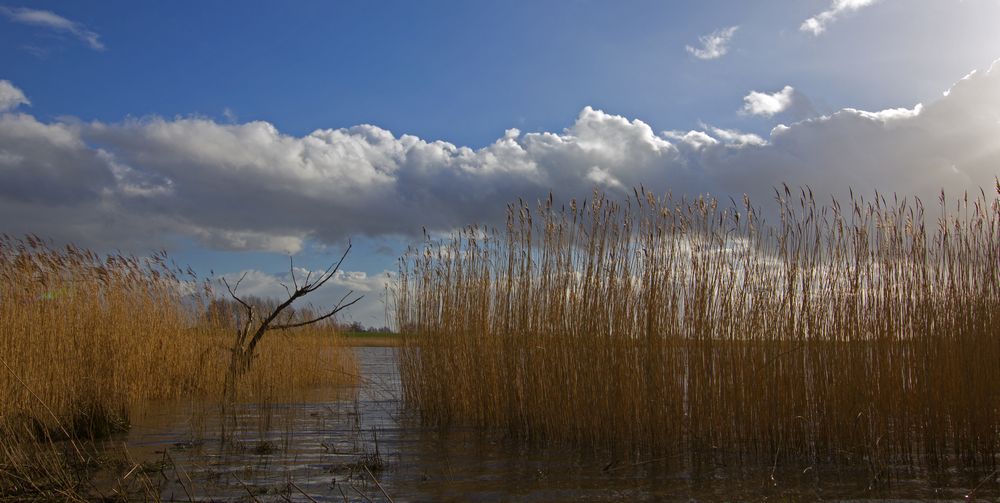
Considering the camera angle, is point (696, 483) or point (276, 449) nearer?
point (696, 483)

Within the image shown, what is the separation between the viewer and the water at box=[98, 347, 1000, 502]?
4.47 meters

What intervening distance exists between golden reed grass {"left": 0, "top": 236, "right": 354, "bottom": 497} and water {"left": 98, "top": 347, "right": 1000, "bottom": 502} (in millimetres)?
811

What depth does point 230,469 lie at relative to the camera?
205 inches

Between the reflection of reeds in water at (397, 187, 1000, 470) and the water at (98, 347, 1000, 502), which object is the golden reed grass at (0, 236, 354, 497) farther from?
the reflection of reeds in water at (397, 187, 1000, 470)

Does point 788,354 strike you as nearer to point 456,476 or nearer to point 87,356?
point 456,476

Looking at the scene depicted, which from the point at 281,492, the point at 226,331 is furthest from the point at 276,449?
the point at 226,331

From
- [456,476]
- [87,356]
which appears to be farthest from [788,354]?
[87,356]

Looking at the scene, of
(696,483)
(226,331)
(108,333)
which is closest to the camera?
(696,483)

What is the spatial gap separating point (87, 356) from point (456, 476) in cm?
466

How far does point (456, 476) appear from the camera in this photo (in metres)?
5.03

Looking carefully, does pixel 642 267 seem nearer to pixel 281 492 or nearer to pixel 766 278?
pixel 766 278

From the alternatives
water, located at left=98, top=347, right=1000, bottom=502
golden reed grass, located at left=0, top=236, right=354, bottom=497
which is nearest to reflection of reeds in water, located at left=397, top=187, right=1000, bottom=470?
water, located at left=98, top=347, right=1000, bottom=502

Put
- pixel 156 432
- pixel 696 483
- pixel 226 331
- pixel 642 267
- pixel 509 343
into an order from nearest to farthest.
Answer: pixel 696 483 < pixel 642 267 < pixel 509 343 < pixel 156 432 < pixel 226 331

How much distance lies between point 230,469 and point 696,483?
11.4ft
